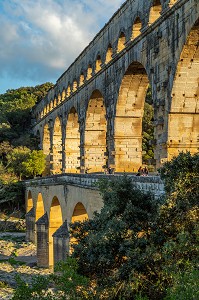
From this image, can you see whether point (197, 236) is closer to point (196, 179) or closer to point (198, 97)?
point (196, 179)

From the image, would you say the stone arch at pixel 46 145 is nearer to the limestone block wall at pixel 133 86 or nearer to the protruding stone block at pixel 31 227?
the protruding stone block at pixel 31 227

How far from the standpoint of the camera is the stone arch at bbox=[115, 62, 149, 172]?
2081cm

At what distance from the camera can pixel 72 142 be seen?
33875 mm

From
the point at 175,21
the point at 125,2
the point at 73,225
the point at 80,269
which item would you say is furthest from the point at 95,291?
the point at 125,2

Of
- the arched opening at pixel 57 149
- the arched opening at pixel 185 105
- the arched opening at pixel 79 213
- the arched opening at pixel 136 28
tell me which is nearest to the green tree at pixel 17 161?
the arched opening at pixel 57 149

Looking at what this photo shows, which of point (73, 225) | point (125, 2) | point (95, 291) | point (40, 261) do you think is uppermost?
point (125, 2)

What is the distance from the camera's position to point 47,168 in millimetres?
46500

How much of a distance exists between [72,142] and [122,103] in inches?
515

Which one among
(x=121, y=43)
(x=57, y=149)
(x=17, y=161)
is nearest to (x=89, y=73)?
(x=121, y=43)

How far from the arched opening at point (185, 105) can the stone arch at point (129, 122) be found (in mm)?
5191

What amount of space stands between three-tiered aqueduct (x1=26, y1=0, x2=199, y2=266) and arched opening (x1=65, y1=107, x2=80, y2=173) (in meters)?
0.07

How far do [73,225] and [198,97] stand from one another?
675 centimetres

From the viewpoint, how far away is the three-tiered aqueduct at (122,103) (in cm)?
1535

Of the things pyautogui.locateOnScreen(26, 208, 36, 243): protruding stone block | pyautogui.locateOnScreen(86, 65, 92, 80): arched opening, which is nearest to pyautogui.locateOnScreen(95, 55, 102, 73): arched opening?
pyautogui.locateOnScreen(86, 65, 92, 80): arched opening
